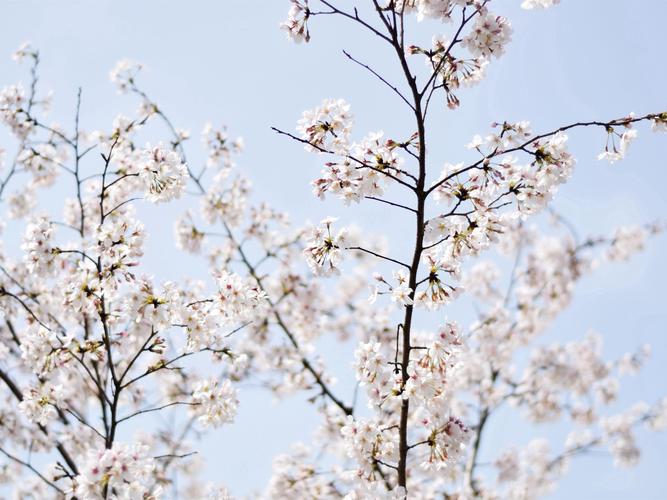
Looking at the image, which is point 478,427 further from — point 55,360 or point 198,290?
point 55,360

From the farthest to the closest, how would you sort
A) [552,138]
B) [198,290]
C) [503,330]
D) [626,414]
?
[626,414] → [503,330] → [198,290] → [552,138]

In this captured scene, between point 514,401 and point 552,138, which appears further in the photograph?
point 514,401

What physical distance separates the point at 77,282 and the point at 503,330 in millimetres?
7722

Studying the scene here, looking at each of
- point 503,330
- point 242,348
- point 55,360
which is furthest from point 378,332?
point 55,360

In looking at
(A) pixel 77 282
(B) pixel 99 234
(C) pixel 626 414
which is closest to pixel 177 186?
(B) pixel 99 234

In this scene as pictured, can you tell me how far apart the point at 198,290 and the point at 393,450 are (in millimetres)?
2546

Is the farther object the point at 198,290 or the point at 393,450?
the point at 198,290

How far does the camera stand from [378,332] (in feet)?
28.3

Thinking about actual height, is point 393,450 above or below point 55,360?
below

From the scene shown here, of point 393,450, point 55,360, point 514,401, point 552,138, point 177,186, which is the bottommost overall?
point 393,450

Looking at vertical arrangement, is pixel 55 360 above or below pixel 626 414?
below

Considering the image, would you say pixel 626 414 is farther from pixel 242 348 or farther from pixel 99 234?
pixel 99 234

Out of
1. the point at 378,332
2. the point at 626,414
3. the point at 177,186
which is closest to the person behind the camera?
the point at 177,186

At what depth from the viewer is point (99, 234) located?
4.27m
